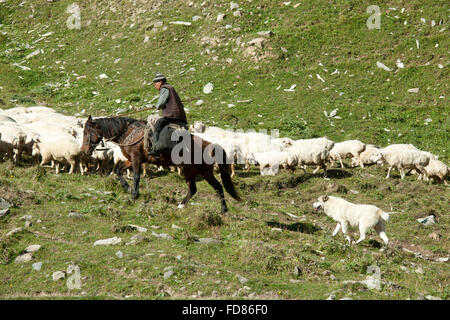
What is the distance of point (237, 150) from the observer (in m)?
19.5

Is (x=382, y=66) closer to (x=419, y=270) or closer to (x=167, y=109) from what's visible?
(x=167, y=109)

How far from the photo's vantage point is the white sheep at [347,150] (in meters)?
20.8

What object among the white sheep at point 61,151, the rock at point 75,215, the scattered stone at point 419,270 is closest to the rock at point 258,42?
the white sheep at point 61,151

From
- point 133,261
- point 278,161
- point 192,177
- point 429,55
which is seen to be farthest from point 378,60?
point 133,261

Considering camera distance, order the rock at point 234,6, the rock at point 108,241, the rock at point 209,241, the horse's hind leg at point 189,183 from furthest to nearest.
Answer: the rock at point 234,6, the horse's hind leg at point 189,183, the rock at point 209,241, the rock at point 108,241

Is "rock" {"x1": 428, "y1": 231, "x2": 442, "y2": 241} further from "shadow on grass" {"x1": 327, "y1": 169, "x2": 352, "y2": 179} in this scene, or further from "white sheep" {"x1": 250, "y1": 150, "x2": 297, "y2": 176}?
"white sheep" {"x1": 250, "y1": 150, "x2": 297, "y2": 176}

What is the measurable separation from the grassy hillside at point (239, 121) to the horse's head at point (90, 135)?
1.21m

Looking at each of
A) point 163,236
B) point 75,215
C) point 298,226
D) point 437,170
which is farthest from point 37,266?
point 437,170

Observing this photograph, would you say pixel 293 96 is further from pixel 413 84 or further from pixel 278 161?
pixel 278 161

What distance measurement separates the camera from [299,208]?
14656 millimetres

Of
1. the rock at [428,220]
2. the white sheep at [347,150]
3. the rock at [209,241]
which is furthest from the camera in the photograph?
the white sheep at [347,150]

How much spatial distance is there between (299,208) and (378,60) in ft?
57.4

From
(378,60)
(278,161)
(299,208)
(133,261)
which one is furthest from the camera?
(378,60)

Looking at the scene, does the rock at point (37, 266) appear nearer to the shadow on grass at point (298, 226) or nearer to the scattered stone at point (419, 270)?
the shadow on grass at point (298, 226)
